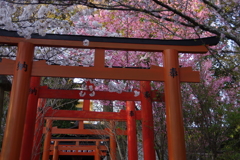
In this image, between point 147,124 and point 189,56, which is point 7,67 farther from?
point 189,56

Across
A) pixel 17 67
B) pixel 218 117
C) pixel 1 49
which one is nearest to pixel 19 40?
pixel 17 67

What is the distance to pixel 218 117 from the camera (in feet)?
14.8

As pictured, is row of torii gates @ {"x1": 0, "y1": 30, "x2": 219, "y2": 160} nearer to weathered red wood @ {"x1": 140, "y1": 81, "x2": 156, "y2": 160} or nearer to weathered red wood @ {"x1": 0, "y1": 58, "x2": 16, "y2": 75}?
weathered red wood @ {"x1": 0, "y1": 58, "x2": 16, "y2": 75}

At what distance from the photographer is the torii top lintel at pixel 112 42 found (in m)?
3.72

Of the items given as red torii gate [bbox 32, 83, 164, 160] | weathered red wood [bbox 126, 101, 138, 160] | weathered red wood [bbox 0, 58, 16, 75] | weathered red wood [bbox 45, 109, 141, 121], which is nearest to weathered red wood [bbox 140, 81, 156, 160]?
red torii gate [bbox 32, 83, 164, 160]

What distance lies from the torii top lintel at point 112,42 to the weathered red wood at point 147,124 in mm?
1504

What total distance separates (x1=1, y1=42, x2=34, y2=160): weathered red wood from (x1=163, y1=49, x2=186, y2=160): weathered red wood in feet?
7.13

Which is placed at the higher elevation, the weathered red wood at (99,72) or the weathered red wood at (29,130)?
the weathered red wood at (99,72)

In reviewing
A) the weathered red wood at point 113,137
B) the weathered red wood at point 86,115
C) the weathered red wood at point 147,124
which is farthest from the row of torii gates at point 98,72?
the weathered red wood at point 113,137

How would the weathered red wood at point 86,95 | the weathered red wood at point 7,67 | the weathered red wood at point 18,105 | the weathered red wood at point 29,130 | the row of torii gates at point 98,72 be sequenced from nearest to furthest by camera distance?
1. the weathered red wood at point 18,105
2. the row of torii gates at point 98,72
3. the weathered red wood at point 7,67
4. the weathered red wood at point 29,130
5. the weathered red wood at point 86,95

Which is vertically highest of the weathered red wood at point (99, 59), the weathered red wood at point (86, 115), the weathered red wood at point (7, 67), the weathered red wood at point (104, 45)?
the weathered red wood at point (104, 45)

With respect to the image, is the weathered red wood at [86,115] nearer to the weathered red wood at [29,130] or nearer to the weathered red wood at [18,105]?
the weathered red wood at [29,130]

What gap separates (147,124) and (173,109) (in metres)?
1.62

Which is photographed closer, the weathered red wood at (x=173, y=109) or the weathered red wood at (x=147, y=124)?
the weathered red wood at (x=173, y=109)
